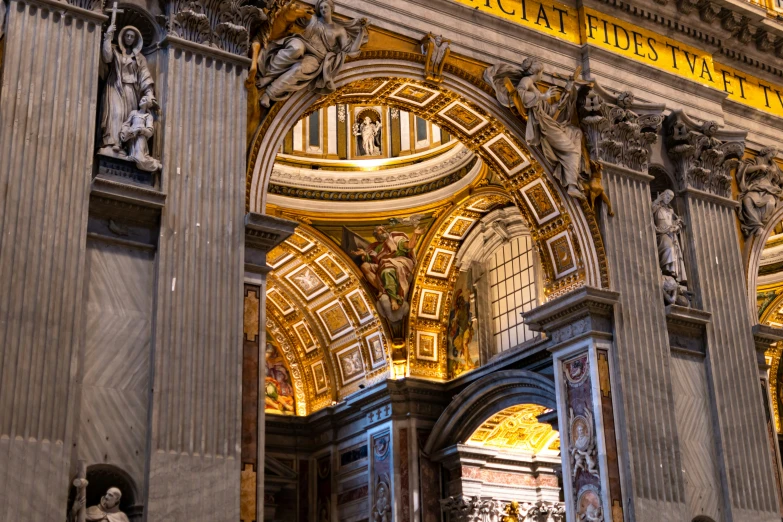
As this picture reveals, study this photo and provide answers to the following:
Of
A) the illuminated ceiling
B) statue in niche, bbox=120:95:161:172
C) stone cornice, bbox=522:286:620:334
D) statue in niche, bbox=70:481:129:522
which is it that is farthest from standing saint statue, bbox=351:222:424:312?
statue in niche, bbox=70:481:129:522

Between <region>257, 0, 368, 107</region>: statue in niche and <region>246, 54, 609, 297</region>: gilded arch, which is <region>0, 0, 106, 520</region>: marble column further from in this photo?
<region>246, 54, 609, 297</region>: gilded arch

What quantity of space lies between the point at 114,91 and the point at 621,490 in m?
6.49

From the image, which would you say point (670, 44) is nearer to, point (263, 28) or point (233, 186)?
point (263, 28)

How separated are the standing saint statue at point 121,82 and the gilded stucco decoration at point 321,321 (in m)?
7.00

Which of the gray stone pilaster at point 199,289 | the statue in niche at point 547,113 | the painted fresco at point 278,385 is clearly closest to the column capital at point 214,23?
the gray stone pilaster at point 199,289

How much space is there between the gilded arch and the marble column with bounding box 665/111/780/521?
5.37 feet

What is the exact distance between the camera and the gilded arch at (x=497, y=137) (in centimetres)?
1260

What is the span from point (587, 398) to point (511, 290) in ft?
15.8

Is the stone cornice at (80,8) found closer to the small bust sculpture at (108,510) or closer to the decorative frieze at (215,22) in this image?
the decorative frieze at (215,22)

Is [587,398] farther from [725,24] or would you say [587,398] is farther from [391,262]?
[725,24]

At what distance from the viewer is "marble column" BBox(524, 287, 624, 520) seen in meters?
12.3

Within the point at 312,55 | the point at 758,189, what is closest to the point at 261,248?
the point at 312,55

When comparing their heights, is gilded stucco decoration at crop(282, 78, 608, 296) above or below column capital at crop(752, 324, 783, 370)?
above

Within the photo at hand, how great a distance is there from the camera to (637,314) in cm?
1310
